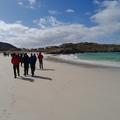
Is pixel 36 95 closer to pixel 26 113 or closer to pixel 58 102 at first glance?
pixel 58 102

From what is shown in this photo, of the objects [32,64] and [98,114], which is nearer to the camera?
[98,114]

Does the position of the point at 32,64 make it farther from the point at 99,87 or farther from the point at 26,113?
the point at 26,113

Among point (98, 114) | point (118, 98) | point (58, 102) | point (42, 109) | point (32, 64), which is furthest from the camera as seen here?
point (32, 64)

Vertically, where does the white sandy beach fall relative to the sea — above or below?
above

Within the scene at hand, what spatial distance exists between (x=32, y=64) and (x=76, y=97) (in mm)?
9453

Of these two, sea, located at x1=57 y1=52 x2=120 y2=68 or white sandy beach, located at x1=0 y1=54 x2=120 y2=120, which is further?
sea, located at x1=57 y1=52 x2=120 y2=68

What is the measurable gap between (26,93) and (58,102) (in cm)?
229

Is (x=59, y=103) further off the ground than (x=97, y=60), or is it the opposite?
(x=59, y=103)

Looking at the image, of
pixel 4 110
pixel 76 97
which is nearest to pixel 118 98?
pixel 76 97

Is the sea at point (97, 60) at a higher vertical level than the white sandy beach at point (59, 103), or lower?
lower

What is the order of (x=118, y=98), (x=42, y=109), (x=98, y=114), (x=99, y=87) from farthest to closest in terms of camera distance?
(x=99, y=87)
(x=118, y=98)
(x=42, y=109)
(x=98, y=114)

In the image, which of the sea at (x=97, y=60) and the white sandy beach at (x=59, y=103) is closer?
the white sandy beach at (x=59, y=103)

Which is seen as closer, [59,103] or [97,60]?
[59,103]

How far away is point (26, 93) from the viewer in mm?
11469
